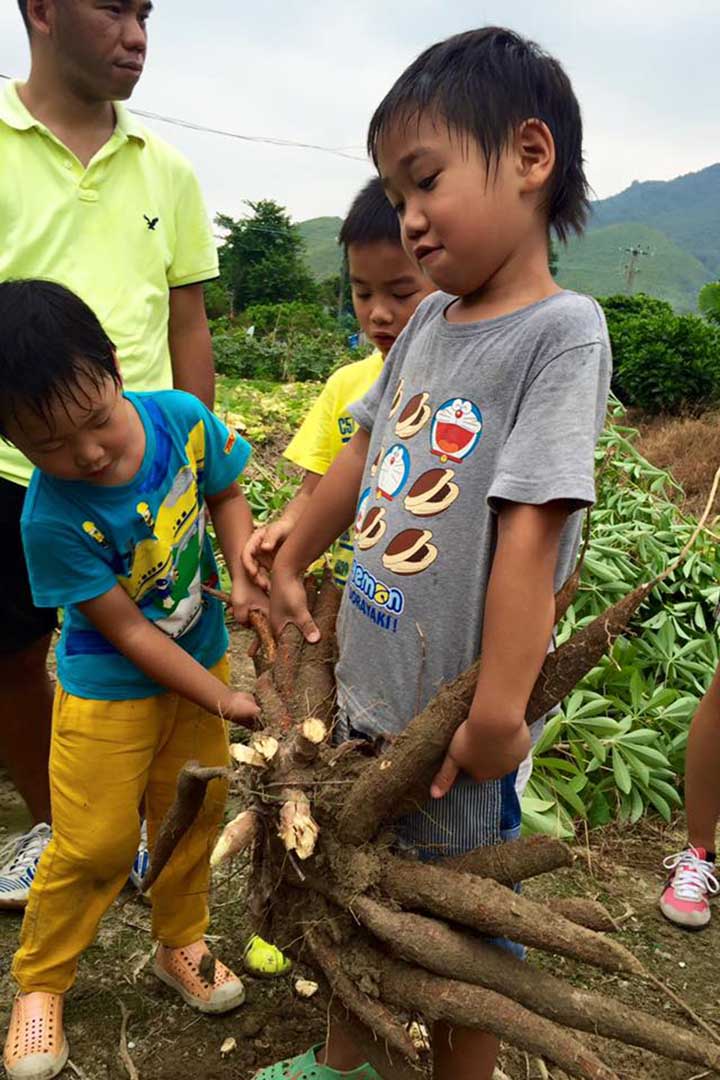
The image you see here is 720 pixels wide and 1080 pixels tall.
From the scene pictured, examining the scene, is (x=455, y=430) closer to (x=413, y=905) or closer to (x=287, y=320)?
(x=413, y=905)

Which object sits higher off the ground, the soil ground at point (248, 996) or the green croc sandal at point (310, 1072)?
the green croc sandal at point (310, 1072)

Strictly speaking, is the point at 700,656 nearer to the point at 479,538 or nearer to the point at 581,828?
the point at 581,828

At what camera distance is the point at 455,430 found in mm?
1158

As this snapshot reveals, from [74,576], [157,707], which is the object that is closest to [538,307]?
[74,576]

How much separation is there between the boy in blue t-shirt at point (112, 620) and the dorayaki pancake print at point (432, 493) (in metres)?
0.50

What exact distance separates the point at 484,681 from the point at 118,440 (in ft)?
2.42

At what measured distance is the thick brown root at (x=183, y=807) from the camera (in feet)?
4.25

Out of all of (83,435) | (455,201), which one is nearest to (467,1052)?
(83,435)

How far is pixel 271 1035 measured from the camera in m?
1.69

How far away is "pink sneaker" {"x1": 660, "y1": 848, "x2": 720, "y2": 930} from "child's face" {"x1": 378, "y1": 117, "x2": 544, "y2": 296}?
171 centimetres

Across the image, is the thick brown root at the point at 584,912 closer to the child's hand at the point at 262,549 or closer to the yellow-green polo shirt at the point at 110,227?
the child's hand at the point at 262,549

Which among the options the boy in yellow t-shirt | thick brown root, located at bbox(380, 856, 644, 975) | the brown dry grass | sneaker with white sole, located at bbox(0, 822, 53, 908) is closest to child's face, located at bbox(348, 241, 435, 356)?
the boy in yellow t-shirt

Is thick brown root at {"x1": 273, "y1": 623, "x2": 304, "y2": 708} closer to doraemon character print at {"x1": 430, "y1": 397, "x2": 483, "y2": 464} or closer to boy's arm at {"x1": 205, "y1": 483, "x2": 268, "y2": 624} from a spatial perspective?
boy's arm at {"x1": 205, "y1": 483, "x2": 268, "y2": 624}

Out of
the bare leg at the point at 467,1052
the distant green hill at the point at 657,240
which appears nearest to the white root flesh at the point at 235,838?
the bare leg at the point at 467,1052
